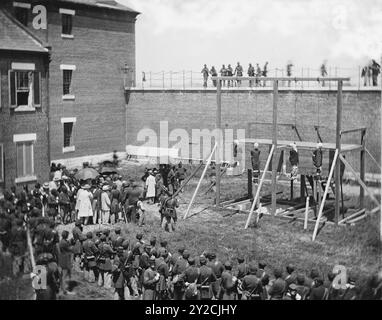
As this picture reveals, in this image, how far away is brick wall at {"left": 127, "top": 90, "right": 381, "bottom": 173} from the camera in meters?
21.6

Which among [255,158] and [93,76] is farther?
[93,76]

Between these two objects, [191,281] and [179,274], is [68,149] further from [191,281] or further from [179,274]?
[191,281]

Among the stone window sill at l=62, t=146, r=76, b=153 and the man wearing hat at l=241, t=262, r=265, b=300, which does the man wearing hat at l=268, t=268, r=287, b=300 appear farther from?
the stone window sill at l=62, t=146, r=76, b=153

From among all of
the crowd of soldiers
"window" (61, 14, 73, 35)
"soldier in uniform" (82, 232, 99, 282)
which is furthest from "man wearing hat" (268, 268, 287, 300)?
"window" (61, 14, 73, 35)

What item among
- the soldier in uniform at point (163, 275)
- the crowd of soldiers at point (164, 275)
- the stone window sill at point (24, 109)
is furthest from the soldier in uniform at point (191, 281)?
the stone window sill at point (24, 109)

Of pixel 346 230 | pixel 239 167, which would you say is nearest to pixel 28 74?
pixel 346 230

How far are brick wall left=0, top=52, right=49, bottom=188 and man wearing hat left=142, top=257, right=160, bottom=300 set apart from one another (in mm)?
4818

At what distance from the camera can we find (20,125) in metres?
13.6

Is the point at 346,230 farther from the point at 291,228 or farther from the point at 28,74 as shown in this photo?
the point at 28,74

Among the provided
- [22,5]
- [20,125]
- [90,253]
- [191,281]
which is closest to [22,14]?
[22,5]

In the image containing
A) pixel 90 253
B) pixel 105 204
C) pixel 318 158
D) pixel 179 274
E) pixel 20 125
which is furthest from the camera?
pixel 318 158

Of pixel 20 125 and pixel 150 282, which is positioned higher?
pixel 20 125

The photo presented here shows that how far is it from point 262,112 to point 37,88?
13.3 meters

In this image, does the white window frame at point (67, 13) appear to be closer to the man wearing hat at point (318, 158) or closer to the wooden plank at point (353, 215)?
the man wearing hat at point (318, 158)
